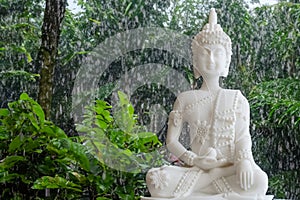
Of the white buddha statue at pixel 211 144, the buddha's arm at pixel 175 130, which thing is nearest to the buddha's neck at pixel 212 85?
the white buddha statue at pixel 211 144

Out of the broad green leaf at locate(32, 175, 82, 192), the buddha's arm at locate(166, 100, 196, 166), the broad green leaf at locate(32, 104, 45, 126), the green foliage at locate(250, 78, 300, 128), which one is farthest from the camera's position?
the green foliage at locate(250, 78, 300, 128)

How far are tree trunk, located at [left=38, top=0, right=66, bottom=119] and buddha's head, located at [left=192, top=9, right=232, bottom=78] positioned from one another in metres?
1.61

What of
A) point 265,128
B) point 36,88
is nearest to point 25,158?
point 36,88

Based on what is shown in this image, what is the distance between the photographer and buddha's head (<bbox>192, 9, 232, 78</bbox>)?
1.87 metres

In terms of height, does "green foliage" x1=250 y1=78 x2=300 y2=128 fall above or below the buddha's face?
below

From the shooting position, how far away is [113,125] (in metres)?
2.79

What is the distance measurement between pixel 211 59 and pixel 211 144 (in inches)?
11.1

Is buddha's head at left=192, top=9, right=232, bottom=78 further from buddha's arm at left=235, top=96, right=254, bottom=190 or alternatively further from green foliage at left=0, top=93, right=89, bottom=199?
green foliage at left=0, top=93, right=89, bottom=199

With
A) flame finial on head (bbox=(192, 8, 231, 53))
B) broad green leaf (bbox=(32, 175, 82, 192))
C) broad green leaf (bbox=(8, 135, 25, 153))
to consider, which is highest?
flame finial on head (bbox=(192, 8, 231, 53))

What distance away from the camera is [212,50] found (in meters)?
1.87

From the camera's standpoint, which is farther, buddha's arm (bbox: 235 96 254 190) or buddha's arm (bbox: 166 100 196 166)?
buddha's arm (bbox: 166 100 196 166)

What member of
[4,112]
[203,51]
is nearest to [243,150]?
[203,51]

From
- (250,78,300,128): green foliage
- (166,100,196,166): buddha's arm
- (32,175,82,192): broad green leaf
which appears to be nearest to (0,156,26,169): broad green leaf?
(32,175,82,192): broad green leaf

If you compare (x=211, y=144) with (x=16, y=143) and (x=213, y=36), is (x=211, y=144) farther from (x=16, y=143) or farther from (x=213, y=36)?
(x=16, y=143)
